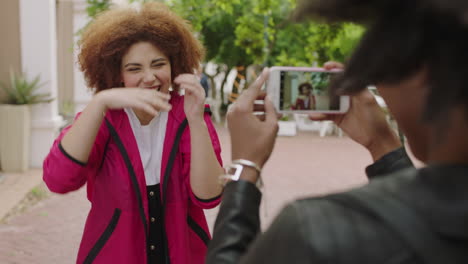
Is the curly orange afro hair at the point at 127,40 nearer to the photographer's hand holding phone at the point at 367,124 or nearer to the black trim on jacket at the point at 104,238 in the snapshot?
the black trim on jacket at the point at 104,238

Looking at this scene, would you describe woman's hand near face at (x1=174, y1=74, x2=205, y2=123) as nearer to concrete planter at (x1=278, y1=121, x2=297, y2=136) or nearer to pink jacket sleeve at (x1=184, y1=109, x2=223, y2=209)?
pink jacket sleeve at (x1=184, y1=109, x2=223, y2=209)

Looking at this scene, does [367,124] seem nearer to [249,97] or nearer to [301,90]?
[301,90]

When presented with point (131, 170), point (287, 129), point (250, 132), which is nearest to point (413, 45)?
point (250, 132)

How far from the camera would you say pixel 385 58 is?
33.1 inches

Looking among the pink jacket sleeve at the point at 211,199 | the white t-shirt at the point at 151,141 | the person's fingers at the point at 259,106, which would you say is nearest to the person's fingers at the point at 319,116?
the person's fingers at the point at 259,106

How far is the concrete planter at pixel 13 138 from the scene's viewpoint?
27.0 feet

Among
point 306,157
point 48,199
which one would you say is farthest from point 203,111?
point 306,157

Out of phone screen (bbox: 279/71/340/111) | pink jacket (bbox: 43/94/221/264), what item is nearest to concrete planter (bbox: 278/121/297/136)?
pink jacket (bbox: 43/94/221/264)

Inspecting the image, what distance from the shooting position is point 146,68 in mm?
2277

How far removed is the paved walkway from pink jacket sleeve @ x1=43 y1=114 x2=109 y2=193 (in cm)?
79

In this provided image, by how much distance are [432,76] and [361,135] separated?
0.73m

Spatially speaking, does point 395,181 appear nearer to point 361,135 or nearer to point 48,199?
point 361,135

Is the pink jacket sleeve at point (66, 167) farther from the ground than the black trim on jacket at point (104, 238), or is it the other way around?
the pink jacket sleeve at point (66, 167)

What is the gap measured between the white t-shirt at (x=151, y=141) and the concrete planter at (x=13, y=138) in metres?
6.63
